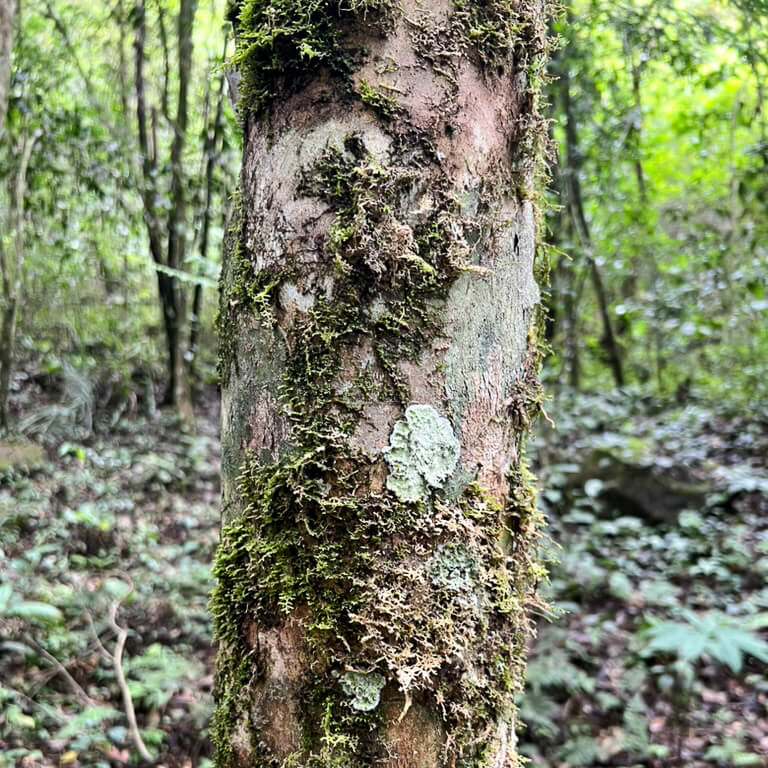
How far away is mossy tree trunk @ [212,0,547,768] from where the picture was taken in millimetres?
963

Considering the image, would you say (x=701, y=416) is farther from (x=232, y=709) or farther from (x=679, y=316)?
(x=232, y=709)

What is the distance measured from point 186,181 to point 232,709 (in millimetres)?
7055

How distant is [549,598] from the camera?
1945 mm

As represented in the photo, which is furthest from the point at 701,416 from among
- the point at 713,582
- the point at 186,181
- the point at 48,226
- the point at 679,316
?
the point at 48,226

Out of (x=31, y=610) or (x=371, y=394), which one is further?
(x=31, y=610)

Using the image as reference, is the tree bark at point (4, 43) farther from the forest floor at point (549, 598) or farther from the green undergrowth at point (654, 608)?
the green undergrowth at point (654, 608)

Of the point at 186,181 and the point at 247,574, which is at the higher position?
the point at 186,181

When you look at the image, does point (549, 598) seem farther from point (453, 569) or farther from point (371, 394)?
point (371, 394)

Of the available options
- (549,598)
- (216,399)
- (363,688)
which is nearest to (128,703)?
(549,598)

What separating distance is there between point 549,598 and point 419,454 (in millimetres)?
1164

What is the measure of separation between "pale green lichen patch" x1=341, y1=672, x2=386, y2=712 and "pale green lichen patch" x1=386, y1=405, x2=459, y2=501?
25 cm

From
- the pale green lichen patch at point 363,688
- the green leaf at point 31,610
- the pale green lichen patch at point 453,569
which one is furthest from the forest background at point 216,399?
the pale green lichen patch at point 363,688

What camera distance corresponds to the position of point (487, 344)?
1.04 meters

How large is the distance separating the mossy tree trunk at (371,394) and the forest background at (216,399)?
1.00ft
